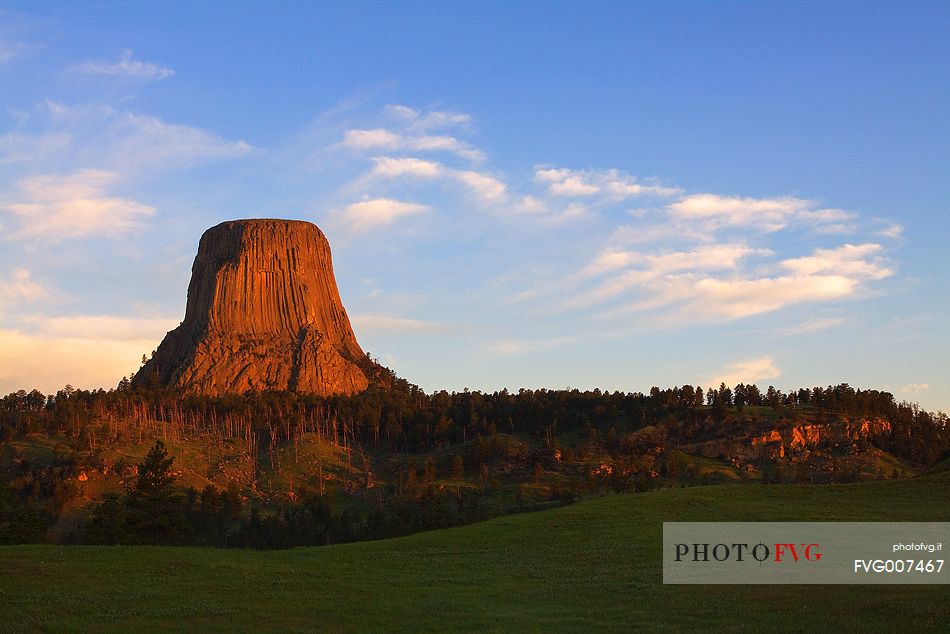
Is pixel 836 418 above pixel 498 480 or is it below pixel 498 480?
above

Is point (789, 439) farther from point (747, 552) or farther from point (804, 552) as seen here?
point (747, 552)

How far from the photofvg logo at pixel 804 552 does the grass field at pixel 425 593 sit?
1516 mm

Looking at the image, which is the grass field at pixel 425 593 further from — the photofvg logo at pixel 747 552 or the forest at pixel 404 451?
the forest at pixel 404 451

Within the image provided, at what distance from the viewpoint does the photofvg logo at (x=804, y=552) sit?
32.5 m

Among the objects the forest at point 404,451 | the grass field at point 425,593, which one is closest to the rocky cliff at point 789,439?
the forest at point 404,451

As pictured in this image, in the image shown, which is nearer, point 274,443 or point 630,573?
point 630,573

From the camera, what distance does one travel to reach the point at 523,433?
17950 centimetres

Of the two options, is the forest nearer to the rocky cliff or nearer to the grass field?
the rocky cliff

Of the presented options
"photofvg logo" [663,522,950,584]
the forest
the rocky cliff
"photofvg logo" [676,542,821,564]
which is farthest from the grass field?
the rocky cliff

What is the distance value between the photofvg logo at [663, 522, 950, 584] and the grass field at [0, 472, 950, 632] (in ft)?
4.97

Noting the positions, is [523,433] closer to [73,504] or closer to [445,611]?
[73,504]

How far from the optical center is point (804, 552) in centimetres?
3894

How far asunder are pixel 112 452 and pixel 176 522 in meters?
87.9

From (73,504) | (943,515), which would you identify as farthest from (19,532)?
(73,504)
